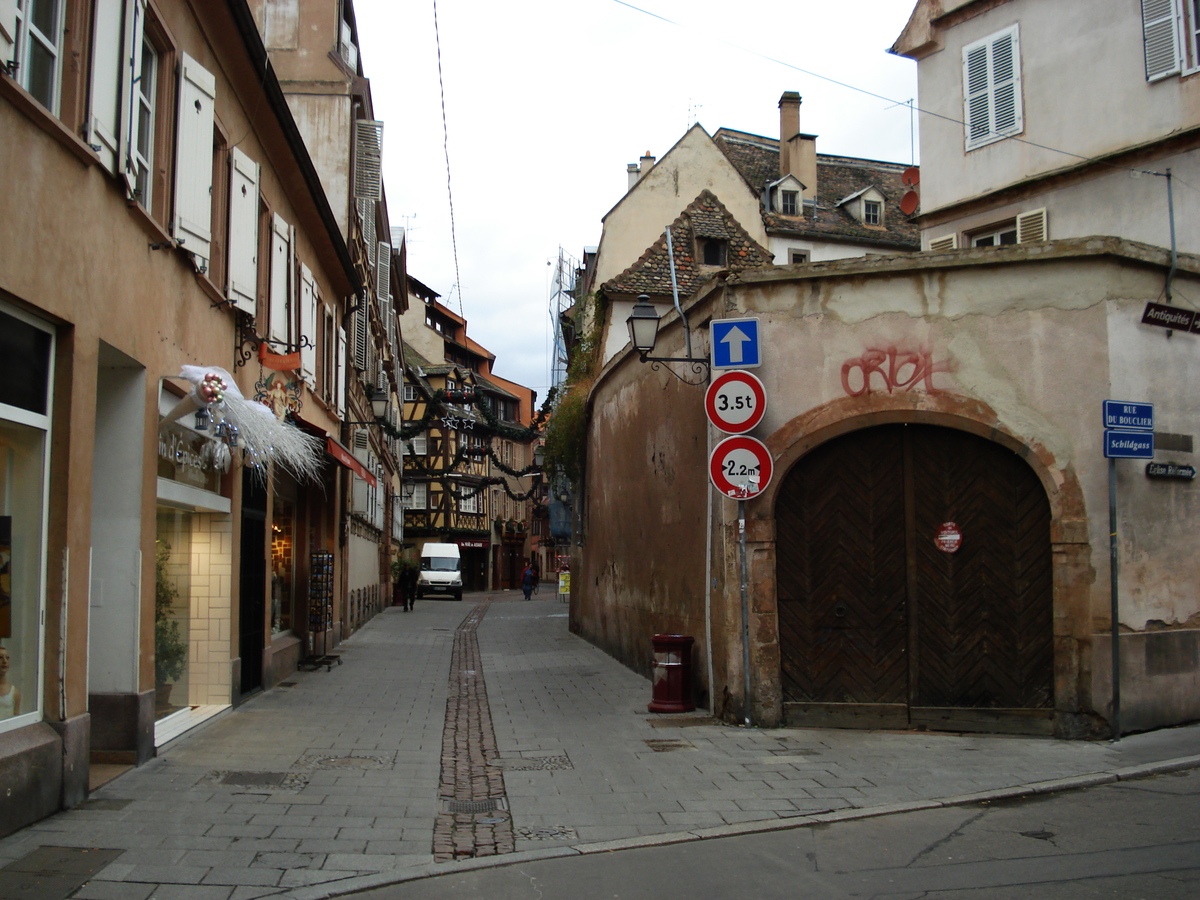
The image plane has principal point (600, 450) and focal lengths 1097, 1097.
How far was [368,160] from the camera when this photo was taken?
2342cm

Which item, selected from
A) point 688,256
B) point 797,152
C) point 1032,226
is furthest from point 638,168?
point 1032,226

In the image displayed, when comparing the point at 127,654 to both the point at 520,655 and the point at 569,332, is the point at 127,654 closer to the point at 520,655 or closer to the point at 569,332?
the point at 520,655

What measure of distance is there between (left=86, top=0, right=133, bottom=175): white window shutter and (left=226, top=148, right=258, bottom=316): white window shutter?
3.16 metres

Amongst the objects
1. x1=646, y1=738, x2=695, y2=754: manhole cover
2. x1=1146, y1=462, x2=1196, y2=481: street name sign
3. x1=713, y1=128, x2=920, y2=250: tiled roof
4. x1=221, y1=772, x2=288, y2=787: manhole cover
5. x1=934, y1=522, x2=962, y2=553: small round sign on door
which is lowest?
x1=646, y1=738, x2=695, y2=754: manhole cover

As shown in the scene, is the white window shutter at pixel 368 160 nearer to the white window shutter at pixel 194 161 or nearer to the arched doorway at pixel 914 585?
the white window shutter at pixel 194 161

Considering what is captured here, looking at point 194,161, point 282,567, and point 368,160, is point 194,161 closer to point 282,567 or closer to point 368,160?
point 282,567

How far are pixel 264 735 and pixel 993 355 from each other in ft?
23.9

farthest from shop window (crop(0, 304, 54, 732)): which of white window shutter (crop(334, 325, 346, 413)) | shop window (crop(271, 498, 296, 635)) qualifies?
white window shutter (crop(334, 325, 346, 413))

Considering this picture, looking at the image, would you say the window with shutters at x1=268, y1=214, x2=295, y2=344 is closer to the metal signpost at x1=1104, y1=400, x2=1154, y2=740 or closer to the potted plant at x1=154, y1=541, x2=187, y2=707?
the potted plant at x1=154, y1=541, x2=187, y2=707

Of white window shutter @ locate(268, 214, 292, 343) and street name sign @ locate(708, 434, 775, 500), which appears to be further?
white window shutter @ locate(268, 214, 292, 343)

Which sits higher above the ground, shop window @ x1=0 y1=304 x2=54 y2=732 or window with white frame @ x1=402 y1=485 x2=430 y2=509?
window with white frame @ x1=402 y1=485 x2=430 y2=509

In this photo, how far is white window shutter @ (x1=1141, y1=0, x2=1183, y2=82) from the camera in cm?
1445

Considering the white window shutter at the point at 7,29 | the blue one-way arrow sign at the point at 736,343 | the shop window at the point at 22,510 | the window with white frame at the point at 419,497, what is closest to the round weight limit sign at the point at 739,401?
the blue one-way arrow sign at the point at 736,343

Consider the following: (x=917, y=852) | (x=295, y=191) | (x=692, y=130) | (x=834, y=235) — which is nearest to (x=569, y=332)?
(x=692, y=130)
